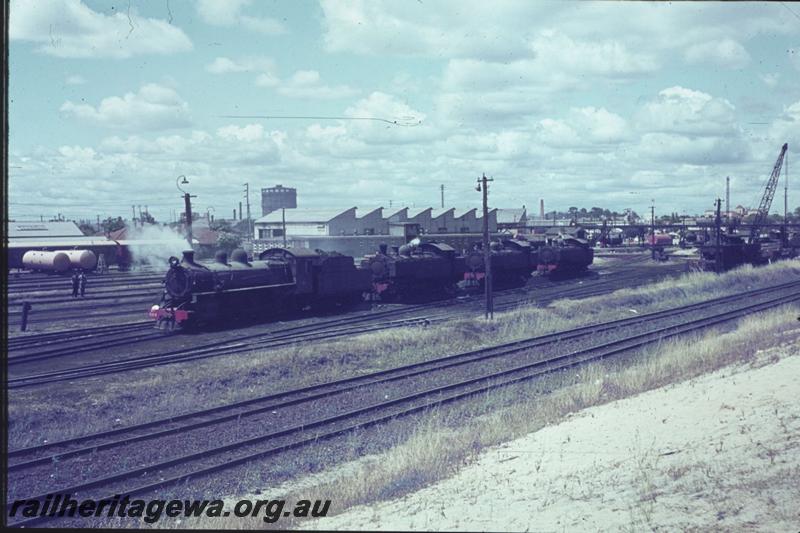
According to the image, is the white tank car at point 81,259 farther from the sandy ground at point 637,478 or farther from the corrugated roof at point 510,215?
the corrugated roof at point 510,215

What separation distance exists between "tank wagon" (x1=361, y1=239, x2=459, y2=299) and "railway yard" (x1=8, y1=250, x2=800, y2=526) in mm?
947

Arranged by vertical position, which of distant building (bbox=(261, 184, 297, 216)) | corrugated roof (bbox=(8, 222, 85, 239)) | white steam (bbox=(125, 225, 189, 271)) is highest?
distant building (bbox=(261, 184, 297, 216))

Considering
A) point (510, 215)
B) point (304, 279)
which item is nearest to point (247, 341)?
point (304, 279)

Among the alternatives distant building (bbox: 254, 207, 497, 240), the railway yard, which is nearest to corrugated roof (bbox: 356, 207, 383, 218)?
distant building (bbox: 254, 207, 497, 240)

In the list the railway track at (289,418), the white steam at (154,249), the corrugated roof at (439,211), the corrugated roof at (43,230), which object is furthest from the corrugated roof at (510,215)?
the railway track at (289,418)

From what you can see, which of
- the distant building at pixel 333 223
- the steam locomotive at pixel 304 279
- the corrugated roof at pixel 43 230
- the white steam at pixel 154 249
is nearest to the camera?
the steam locomotive at pixel 304 279

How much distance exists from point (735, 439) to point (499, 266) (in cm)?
2914

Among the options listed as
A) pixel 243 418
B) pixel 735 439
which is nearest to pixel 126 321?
pixel 243 418

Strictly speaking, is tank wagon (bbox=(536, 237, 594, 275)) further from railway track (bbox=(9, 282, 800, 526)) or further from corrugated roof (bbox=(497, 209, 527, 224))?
corrugated roof (bbox=(497, 209, 527, 224))

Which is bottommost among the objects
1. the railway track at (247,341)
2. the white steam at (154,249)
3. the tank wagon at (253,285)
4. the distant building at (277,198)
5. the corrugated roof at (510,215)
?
the railway track at (247,341)

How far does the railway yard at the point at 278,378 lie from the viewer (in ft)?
36.0

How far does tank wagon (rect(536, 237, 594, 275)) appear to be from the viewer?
45.3 metres

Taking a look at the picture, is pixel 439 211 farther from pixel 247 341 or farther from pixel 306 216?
pixel 247 341

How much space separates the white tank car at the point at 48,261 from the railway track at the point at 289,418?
3962cm
